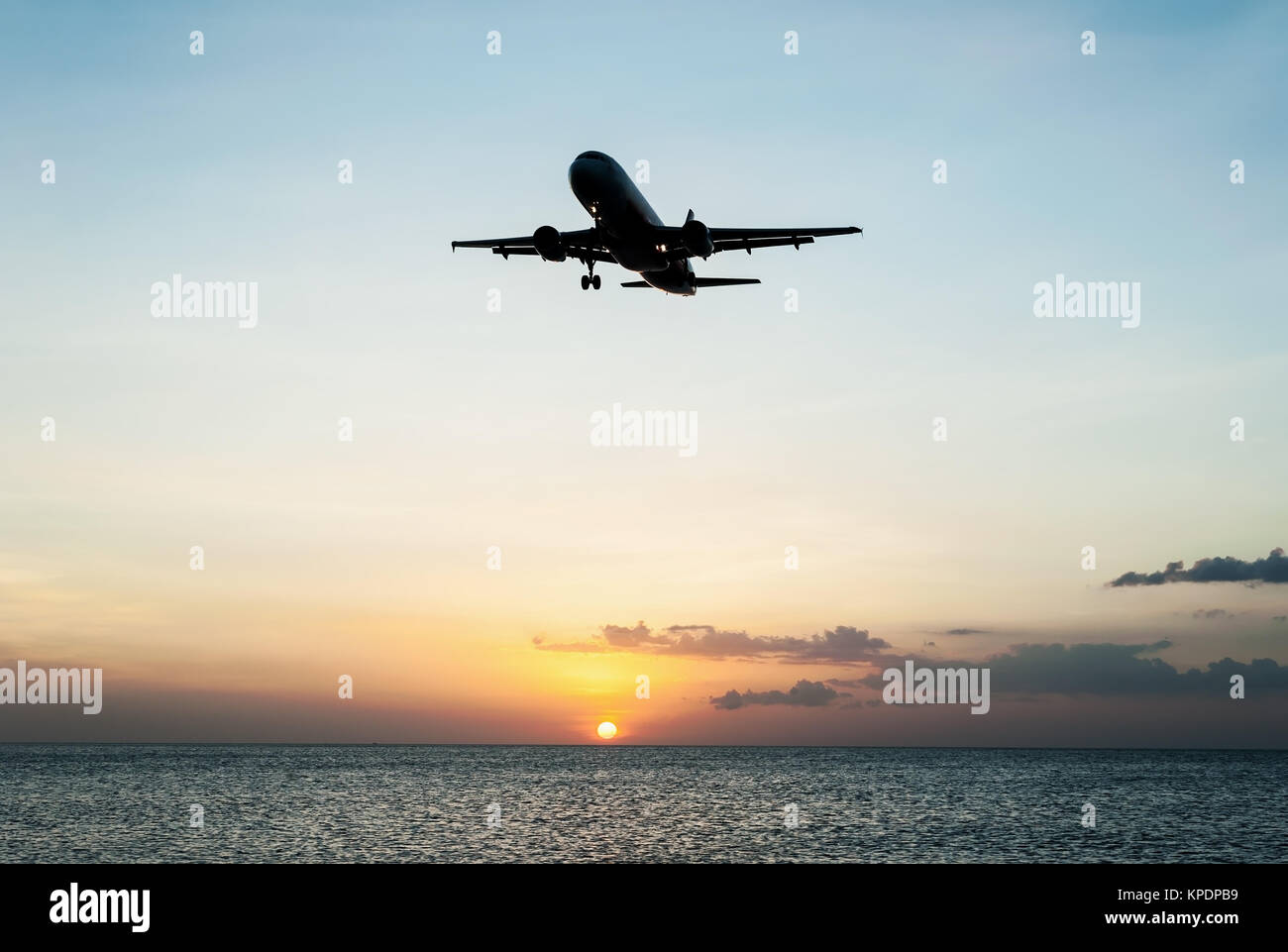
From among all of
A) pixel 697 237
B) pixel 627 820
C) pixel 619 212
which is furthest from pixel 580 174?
pixel 627 820

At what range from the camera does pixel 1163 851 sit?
78000 millimetres

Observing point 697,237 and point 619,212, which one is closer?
point 619,212

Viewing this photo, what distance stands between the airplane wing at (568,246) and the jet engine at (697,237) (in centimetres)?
483

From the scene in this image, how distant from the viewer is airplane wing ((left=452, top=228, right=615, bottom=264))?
5372cm

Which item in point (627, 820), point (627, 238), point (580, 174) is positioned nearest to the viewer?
point (580, 174)

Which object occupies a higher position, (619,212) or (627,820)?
(619,212)

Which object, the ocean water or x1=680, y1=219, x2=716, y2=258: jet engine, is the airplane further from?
the ocean water

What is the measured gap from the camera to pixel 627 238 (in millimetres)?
50625

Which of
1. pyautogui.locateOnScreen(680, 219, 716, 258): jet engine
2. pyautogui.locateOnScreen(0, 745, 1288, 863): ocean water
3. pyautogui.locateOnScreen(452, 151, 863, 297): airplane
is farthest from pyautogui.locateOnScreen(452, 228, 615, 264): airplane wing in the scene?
pyautogui.locateOnScreen(0, 745, 1288, 863): ocean water

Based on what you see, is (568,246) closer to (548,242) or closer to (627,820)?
(548,242)

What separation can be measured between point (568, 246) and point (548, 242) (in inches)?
64.7

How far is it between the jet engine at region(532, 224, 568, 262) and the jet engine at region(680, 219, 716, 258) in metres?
6.45

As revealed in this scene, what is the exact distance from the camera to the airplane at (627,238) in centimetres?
4828
